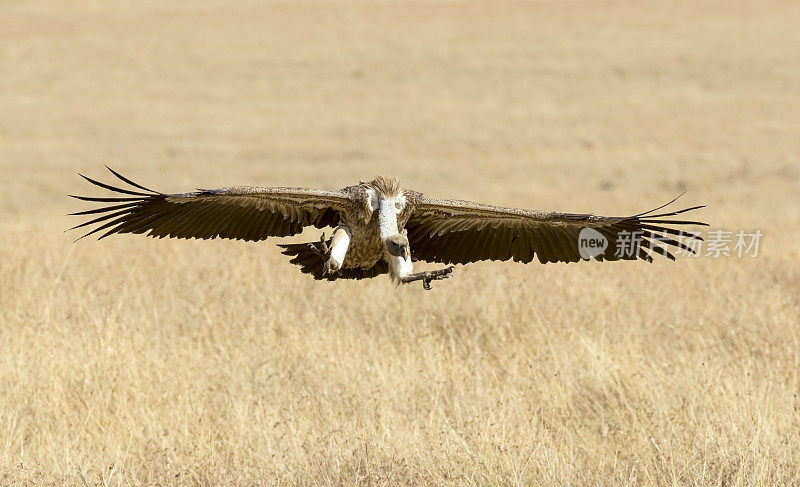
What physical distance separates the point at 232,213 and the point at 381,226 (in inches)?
43.2

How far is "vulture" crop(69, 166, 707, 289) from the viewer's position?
6215 mm

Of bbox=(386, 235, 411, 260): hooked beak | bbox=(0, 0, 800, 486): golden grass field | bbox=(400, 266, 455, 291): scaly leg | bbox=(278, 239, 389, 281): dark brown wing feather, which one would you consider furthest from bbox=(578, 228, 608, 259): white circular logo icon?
bbox=(400, 266, 455, 291): scaly leg

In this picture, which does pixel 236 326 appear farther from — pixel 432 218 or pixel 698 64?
pixel 698 64

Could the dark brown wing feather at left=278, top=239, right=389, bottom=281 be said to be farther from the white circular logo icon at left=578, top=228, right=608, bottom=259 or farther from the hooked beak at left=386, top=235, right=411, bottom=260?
the white circular logo icon at left=578, top=228, right=608, bottom=259

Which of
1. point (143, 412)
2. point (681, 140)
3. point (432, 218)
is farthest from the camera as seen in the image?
point (681, 140)

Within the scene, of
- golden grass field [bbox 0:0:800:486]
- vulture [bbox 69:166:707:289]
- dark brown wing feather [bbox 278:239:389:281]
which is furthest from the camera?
dark brown wing feather [bbox 278:239:389:281]

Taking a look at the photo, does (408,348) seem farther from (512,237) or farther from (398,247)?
(398,247)

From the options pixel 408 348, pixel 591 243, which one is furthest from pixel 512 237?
pixel 408 348

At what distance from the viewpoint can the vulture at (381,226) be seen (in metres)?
6.21

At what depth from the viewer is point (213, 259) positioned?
36.5 ft

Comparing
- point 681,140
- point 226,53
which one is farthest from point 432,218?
point 226,53

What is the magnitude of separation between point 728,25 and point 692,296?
3581 centimetres

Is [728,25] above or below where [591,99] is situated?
above

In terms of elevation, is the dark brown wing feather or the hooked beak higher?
the hooked beak
